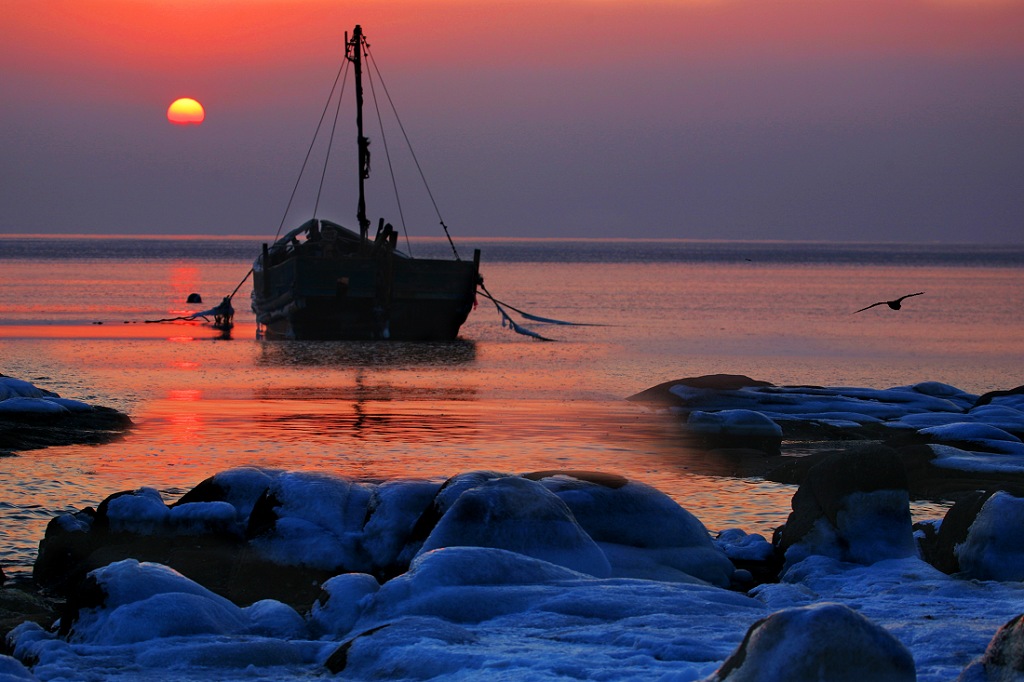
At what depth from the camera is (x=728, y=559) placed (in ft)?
29.1

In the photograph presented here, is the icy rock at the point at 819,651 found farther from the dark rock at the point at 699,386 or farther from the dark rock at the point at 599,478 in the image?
the dark rock at the point at 699,386

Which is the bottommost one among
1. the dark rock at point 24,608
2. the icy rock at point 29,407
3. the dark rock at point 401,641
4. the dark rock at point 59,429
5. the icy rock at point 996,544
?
the dark rock at point 59,429

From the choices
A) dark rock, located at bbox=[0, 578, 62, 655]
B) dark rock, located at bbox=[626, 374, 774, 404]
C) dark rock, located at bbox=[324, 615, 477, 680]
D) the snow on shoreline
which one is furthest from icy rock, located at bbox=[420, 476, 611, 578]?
dark rock, located at bbox=[626, 374, 774, 404]

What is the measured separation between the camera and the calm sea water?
13.0 meters

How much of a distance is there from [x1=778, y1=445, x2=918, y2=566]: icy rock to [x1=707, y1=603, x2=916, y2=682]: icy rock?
11.9ft

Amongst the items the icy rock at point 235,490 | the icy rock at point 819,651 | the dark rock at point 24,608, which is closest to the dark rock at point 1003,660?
the icy rock at point 819,651

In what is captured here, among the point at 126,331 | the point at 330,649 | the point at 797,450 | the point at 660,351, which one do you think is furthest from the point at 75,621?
the point at 126,331

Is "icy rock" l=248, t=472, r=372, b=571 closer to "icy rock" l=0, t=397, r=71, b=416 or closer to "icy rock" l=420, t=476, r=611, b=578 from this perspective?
"icy rock" l=420, t=476, r=611, b=578

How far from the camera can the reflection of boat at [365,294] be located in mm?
36438

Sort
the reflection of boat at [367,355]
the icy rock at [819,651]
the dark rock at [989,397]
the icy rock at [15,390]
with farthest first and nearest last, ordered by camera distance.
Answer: the reflection of boat at [367,355]
the dark rock at [989,397]
the icy rock at [15,390]
the icy rock at [819,651]

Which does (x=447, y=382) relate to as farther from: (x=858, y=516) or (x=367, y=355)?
(x=858, y=516)

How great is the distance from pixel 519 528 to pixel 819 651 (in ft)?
10.9

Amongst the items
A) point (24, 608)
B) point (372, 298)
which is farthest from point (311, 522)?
point (372, 298)

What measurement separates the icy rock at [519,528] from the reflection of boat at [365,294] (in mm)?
27184
